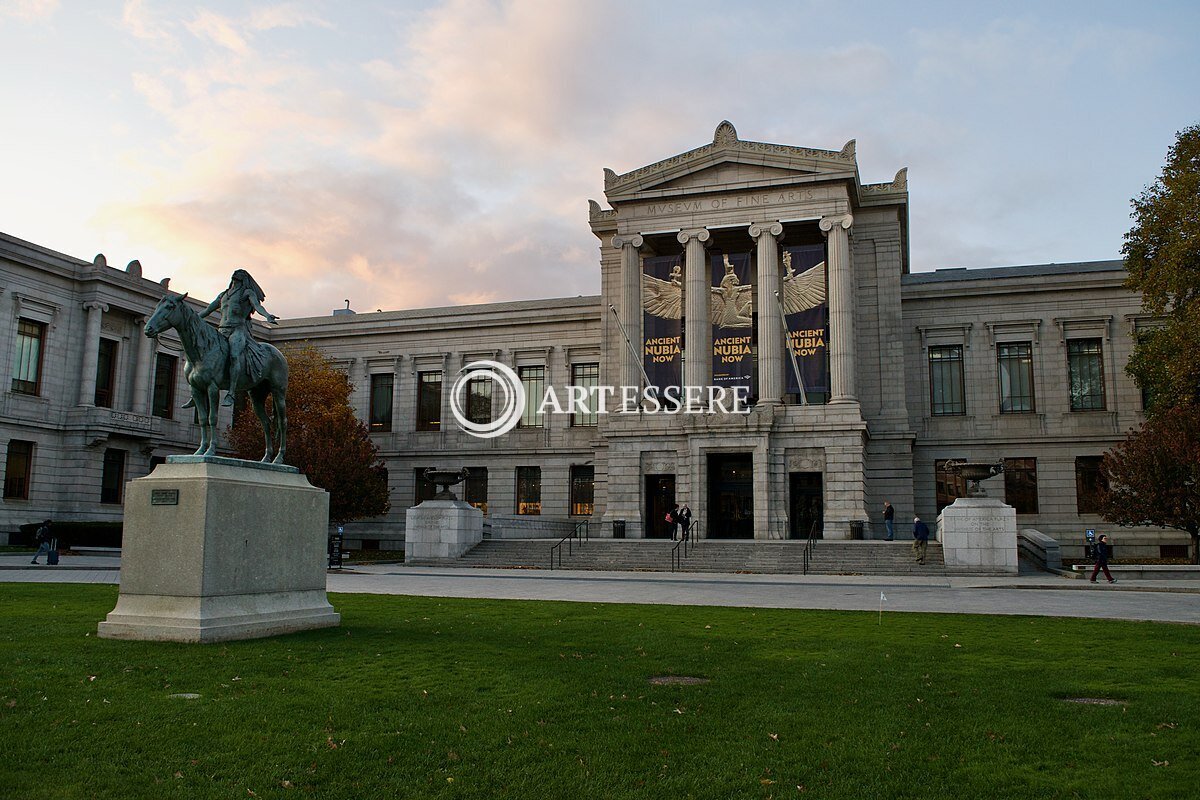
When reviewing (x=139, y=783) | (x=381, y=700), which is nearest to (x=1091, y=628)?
(x=381, y=700)

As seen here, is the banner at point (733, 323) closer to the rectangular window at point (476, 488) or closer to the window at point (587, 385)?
the window at point (587, 385)

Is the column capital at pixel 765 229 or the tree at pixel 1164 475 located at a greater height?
the column capital at pixel 765 229

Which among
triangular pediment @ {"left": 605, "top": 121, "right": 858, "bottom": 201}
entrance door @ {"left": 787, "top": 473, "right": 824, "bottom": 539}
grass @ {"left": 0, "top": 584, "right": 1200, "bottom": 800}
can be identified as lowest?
grass @ {"left": 0, "top": 584, "right": 1200, "bottom": 800}

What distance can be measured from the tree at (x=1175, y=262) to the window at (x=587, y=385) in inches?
1070

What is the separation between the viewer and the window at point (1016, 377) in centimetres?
4956

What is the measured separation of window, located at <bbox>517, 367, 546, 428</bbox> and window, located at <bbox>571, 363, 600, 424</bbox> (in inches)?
77.4

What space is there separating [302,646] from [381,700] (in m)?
3.40

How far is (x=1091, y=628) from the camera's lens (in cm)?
1559

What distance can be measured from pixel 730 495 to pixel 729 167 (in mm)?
16129

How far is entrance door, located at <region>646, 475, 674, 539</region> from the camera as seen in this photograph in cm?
4666

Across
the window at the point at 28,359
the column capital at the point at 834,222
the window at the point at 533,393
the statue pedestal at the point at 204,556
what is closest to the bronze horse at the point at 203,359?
the statue pedestal at the point at 204,556

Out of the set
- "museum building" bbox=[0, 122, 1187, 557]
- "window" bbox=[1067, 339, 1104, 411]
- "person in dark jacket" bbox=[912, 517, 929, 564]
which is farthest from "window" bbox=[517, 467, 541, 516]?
"window" bbox=[1067, 339, 1104, 411]

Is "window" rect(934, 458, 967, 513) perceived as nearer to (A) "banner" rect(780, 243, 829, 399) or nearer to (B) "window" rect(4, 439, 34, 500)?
(A) "banner" rect(780, 243, 829, 399)

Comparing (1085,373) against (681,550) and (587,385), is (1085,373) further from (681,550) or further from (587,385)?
(587,385)
